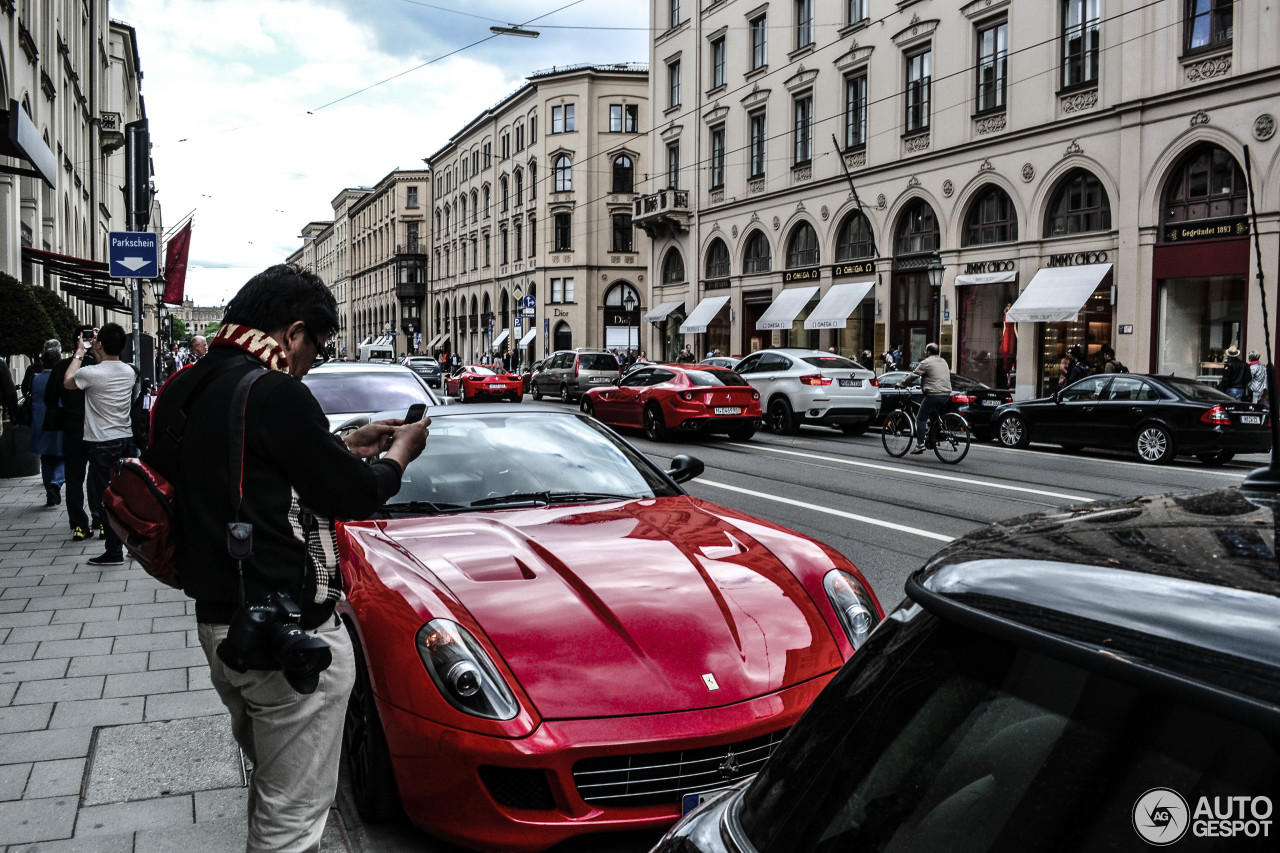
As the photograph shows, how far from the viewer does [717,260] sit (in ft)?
141

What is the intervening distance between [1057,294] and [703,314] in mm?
18350

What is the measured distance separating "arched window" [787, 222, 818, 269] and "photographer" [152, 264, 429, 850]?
34.3m

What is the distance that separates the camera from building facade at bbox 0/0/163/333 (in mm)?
16562

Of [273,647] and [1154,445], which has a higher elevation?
[273,647]

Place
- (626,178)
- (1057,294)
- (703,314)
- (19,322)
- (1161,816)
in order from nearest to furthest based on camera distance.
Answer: (1161,816) → (19,322) → (1057,294) → (703,314) → (626,178)

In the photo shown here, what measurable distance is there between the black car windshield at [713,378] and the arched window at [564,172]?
46188 mm

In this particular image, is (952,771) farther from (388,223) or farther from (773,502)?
(388,223)

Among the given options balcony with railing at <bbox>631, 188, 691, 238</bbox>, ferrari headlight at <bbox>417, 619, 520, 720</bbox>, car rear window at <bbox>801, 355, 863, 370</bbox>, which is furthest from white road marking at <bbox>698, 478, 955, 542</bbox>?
balcony with railing at <bbox>631, 188, 691, 238</bbox>

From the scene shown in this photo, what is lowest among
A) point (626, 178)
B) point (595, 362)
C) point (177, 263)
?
point (595, 362)

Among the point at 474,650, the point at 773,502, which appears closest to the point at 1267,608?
the point at 474,650

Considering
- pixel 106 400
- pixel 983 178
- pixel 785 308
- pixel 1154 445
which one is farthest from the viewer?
pixel 785 308

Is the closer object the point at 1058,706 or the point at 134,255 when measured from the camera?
the point at 1058,706

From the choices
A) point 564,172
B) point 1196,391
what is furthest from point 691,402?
point 564,172

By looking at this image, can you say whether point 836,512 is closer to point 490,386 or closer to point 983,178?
point 983,178
